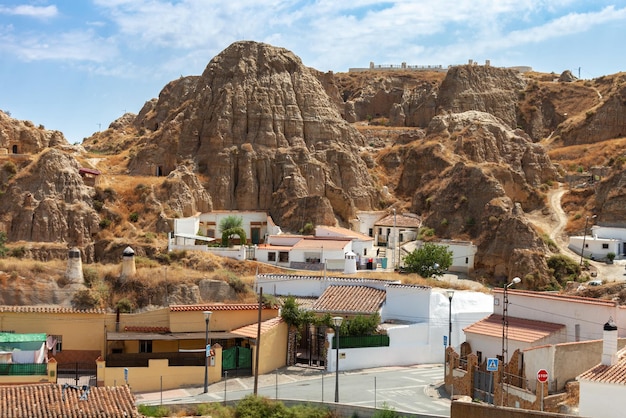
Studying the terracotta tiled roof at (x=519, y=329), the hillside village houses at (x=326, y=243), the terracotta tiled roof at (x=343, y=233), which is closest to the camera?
the terracotta tiled roof at (x=519, y=329)

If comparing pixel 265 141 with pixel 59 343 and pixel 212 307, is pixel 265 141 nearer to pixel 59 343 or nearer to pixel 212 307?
pixel 212 307

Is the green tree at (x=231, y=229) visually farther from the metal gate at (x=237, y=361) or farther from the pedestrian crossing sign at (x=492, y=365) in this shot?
the pedestrian crossing sign at (x=492, y=365)

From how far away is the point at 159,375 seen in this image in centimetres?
3834

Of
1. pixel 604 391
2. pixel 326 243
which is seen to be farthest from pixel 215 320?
pixel 604 391

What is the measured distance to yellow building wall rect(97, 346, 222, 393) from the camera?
3781cm

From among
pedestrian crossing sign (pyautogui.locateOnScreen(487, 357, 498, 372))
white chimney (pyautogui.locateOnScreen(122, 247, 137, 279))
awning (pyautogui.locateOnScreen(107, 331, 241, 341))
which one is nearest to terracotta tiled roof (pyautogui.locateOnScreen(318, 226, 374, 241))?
white chimney (pyautogui.locateOnScreen(122, 247, 137, 279))

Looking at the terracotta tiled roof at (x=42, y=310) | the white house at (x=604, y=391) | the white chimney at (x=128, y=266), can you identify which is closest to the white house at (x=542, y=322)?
the white house at (x=604, y=391)

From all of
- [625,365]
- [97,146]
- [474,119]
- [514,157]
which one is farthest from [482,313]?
[97,146]

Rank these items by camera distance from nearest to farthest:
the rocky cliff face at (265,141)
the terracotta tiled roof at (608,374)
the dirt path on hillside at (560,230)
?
the terracotta tiled roof at (608,374)
the dirt path on hillside at (560,230)
the rocky cliff face at (265,141)

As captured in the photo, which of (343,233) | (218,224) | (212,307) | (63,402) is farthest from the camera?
(218,224)

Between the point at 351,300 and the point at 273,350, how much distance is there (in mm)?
5549

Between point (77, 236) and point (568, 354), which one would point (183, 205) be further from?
point (568, 354)

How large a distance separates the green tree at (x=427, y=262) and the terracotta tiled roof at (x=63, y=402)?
3110 centimetres

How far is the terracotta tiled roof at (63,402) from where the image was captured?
2920 centimetres
